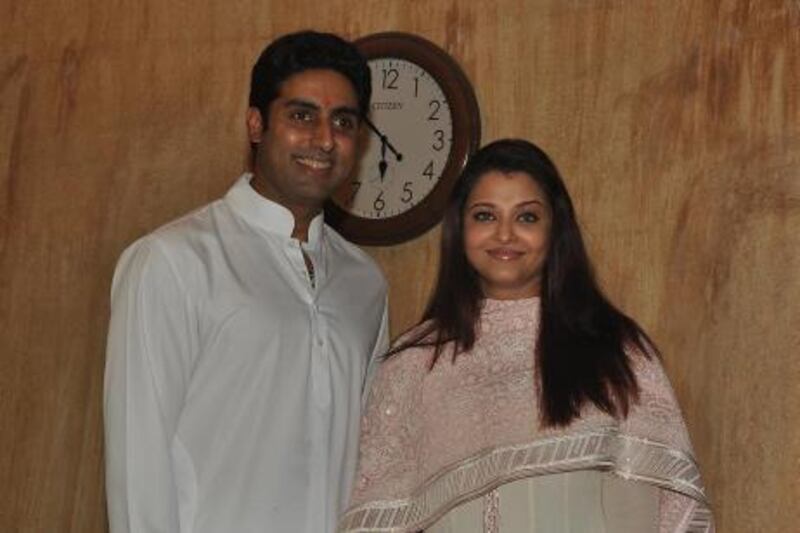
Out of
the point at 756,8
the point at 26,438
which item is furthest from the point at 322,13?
the point at 26,438

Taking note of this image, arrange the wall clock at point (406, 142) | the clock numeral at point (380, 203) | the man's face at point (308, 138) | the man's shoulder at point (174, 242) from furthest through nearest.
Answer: the clock numeral at point (380, 203) < the wall clock at point (406, 142) < the man's face at point (308, 138) < the man's shoulder at point (174, 242)

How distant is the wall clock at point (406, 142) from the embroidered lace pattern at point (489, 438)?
0.86 metres

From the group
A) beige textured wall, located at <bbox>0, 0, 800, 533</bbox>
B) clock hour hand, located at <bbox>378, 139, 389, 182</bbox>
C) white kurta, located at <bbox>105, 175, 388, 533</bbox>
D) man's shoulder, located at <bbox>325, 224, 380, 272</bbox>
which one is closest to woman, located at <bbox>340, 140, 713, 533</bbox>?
white kurta, located at <bbox>105, 175, 388, 533</bbox>

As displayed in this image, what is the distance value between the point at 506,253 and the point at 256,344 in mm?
505

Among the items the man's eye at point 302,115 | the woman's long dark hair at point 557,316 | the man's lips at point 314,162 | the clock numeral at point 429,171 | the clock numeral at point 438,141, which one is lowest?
the woman's long dark hair at point 557,316

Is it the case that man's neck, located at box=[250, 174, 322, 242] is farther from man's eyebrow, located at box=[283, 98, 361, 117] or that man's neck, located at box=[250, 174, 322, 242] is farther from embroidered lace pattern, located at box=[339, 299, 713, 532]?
embroidered lace pattern, located at box=[339, 299, 713, 532]

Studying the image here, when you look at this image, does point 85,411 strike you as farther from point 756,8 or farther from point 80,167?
point 756,8

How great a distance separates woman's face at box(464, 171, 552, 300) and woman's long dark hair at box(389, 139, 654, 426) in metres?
0.02

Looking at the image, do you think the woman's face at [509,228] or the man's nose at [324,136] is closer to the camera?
the woman's face at [509,228]

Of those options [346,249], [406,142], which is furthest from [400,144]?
[346,249]

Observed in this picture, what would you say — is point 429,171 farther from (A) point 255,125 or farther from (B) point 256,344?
(B) point 256,344

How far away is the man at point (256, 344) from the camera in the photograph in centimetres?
304

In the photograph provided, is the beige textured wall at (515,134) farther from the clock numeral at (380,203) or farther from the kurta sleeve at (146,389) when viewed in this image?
the kurta sleeve at (146,389)

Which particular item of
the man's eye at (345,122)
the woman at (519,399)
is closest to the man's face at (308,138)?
the man's eye at (345,122)
